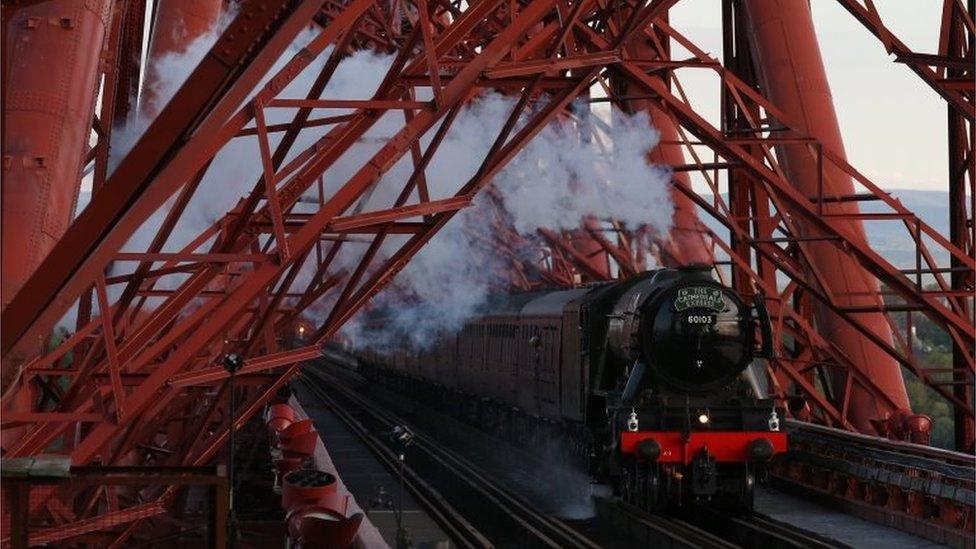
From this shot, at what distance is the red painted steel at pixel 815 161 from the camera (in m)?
19.0

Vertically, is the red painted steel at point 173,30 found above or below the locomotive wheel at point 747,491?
above

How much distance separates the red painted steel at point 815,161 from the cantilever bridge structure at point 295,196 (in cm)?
3

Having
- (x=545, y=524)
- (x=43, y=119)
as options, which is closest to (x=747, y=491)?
(x=545, y=524)

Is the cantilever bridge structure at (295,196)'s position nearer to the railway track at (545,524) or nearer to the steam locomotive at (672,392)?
the steam locomotive at (672,392)

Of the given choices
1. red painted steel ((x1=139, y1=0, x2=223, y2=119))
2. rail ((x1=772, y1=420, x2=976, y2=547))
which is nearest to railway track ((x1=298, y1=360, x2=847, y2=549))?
rail ((x1=772, y1=420, x2=976, y2=547))

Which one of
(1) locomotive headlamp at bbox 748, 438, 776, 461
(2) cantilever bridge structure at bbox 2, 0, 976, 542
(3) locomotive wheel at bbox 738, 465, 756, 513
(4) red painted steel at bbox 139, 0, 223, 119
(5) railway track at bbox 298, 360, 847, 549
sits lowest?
(5) railway track at bbox 298, 360, 847, 549

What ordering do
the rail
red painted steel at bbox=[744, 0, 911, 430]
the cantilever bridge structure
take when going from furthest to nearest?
1. red painted steel at bbox=[744, 0, 911, 430]
2. the rail
3. the cantilever bridge structure

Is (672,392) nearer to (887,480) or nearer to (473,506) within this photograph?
(887,480)

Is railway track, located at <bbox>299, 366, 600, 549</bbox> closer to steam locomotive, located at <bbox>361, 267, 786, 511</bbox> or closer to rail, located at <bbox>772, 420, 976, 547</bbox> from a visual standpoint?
steam locomotive, located at <bbox>361, 267, 786, 511</bbox>

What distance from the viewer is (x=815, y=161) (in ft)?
62.3

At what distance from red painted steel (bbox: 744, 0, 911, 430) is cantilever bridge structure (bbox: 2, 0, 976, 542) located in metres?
0.03

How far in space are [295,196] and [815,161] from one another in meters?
9.39

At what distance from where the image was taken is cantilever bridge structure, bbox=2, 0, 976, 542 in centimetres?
636

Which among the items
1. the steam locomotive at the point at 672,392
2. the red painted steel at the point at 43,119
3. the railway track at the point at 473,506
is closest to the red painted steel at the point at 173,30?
the steam locomotive at the point at 672,392
